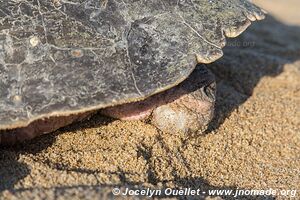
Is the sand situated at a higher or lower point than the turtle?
lower

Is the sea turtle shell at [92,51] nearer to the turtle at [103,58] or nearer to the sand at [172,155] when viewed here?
the turtle at [103,58]

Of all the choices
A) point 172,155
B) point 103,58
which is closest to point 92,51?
point 103,58

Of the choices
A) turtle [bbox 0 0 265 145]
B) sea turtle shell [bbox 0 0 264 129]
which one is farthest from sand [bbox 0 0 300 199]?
sea turtle shell [bbox 0 0 264 129]

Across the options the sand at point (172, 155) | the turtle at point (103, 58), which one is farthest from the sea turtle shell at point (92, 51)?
the sand at point (172, 155)

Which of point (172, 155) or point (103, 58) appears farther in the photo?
point (172, 155)

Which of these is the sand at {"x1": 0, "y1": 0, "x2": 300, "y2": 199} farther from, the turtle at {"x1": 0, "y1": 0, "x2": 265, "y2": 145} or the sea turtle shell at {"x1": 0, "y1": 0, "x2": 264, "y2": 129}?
the sea turtle shell at {"x1": 0, "y1": 0, "x2": 264, "y2": 129}

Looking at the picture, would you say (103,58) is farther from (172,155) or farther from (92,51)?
(172,155)
